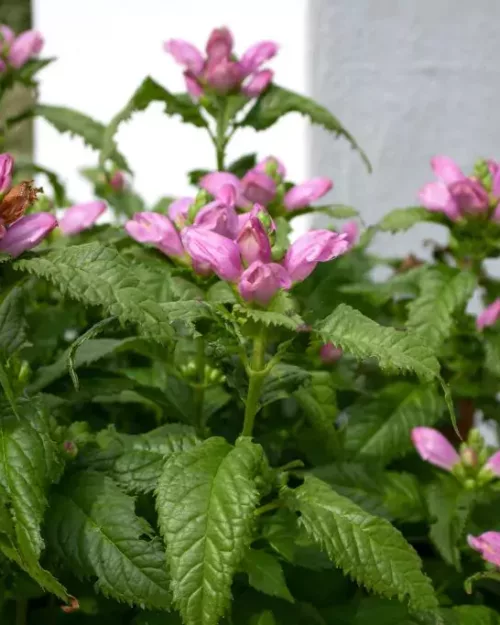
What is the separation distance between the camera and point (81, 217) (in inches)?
33.4

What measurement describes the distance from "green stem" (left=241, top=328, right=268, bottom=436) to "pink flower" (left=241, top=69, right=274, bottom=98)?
38 cm

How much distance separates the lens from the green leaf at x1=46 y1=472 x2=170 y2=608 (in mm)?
488

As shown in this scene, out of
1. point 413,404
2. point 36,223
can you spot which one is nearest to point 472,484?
point 413,404

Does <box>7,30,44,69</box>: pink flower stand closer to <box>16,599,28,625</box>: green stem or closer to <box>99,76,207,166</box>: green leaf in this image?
<box>99,76,207,166</box>: green leaf

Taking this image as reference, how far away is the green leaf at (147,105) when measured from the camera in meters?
0.77

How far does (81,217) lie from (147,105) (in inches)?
5.8

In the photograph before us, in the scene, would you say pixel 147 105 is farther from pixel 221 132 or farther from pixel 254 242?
pixel 254 242

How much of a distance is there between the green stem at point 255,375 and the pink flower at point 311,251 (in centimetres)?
5

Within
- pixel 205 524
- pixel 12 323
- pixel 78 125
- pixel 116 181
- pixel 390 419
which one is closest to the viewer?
pixel 205 524

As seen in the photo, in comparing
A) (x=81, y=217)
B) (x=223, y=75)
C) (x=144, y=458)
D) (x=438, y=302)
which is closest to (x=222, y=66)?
(x=223, y=75)

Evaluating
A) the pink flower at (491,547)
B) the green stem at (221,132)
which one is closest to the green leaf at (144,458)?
the pink flower at (491,547)

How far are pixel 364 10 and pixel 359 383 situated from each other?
0.83 meters

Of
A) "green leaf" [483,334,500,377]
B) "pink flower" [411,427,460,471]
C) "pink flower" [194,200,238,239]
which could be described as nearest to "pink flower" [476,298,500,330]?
"green leaf" [483,334,500,377]

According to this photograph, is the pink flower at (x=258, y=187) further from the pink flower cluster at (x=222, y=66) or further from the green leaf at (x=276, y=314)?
the green leaf at (x=276, y=314)
